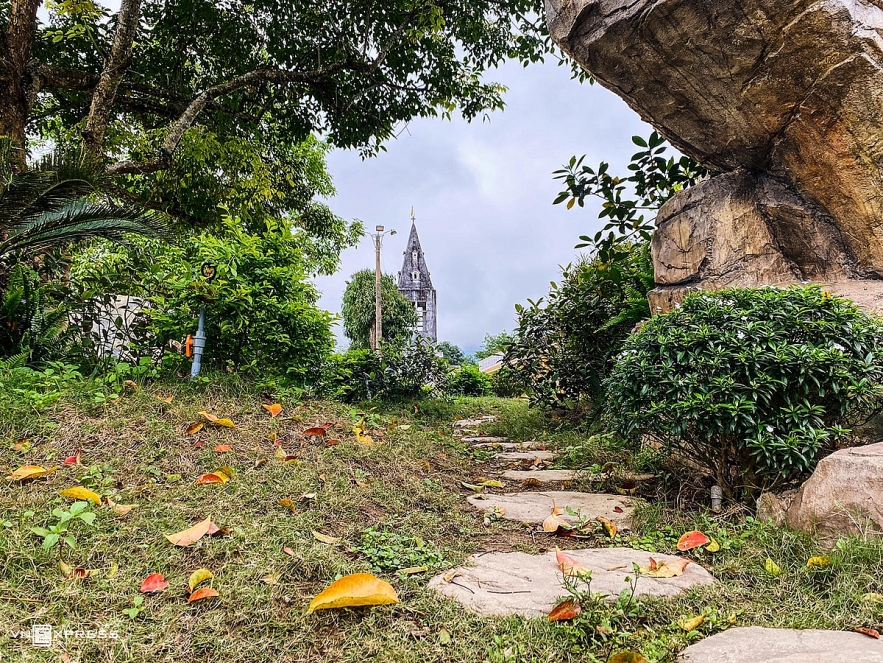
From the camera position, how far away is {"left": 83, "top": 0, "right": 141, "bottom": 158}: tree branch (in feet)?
16.2

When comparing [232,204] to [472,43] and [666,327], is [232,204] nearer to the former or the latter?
[472,43]

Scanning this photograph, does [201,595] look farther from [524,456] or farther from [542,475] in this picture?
[524,456]

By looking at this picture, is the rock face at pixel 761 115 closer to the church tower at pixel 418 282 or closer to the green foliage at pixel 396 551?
the green foliage at pixel 396 551

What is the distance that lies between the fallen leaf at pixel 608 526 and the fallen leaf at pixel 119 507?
1994 millimetres

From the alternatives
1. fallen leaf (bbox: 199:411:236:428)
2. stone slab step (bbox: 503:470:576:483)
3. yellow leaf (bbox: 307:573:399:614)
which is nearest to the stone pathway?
yellow leaf (bbox: 307:573:399:614)

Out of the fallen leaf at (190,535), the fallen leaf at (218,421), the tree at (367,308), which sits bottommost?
the fallen leaf at (190,535)

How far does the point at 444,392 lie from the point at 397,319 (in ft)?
48.5

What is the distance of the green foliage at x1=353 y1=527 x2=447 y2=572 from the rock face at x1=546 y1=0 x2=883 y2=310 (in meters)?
2.76

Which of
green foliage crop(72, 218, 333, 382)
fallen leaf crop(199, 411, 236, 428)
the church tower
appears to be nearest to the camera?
fallen leaf crop(199, 411, 236, 428)

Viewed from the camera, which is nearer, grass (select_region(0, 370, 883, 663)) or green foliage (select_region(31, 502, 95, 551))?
grass (select_region(0, 370, 883, 663))

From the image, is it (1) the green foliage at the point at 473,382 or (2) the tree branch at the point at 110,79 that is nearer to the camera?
(2) the tree branch at the point at 110,79

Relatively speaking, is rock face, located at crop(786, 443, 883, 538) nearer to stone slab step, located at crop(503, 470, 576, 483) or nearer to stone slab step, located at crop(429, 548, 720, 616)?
stone slab step, located at crop(429, 548, 720, 616)

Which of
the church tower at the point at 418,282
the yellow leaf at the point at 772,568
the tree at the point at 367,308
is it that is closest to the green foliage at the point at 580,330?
the yellow leaf at the point at 772,568

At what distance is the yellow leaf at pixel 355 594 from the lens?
1338 mm
